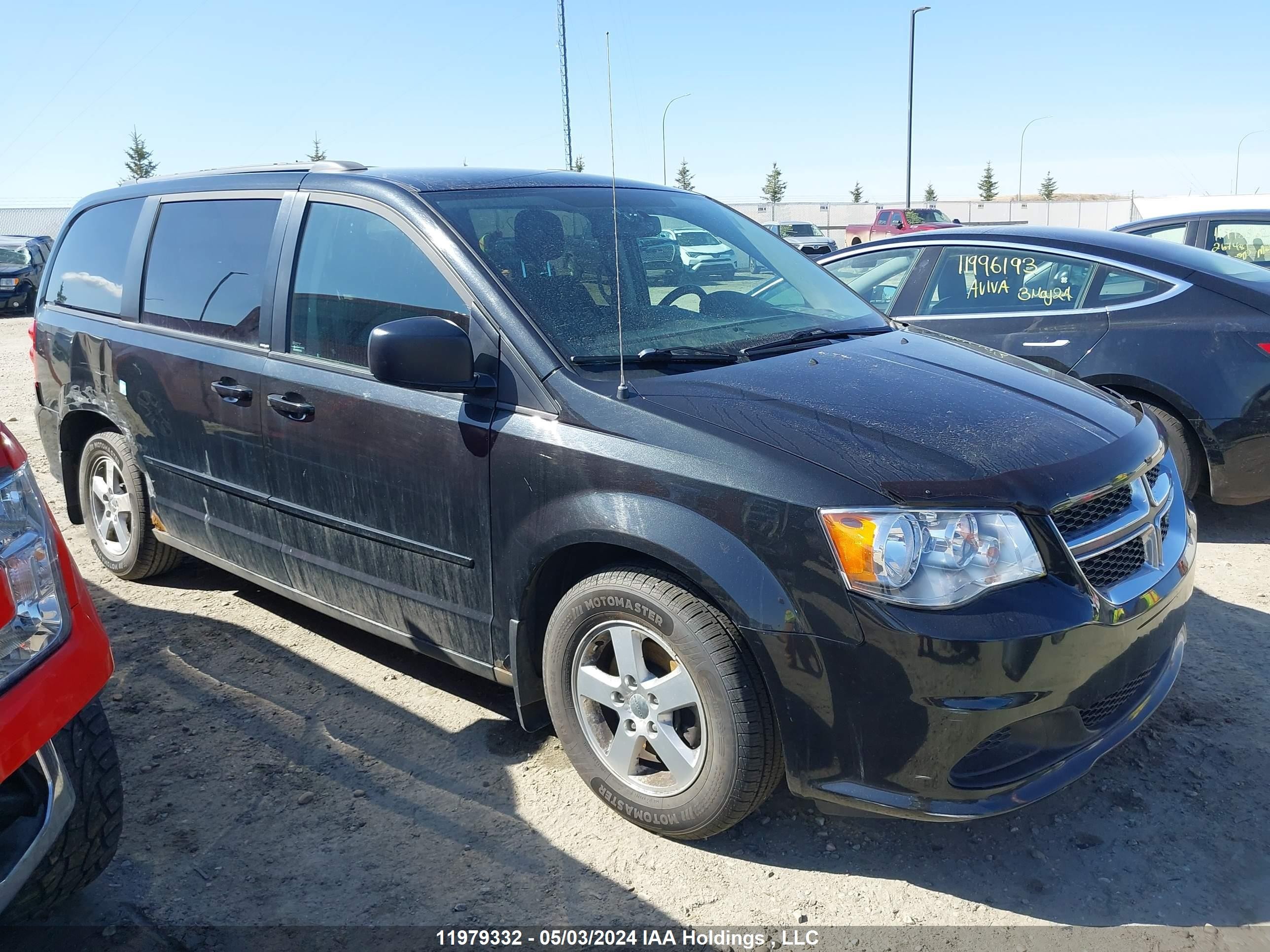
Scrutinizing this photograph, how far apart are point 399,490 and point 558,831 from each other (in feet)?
3.83

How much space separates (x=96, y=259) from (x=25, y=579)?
3.20 metres

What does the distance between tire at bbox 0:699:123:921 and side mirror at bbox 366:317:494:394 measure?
115 cm

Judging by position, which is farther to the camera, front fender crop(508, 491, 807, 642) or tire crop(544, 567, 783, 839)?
tire crop(544, 567, 783, 839)

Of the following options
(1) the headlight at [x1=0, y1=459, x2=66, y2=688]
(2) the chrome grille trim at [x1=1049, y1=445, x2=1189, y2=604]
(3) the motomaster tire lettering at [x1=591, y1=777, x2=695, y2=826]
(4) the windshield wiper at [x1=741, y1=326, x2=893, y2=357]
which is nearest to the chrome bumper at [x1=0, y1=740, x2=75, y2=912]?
(1) the headlight at [x1=0, y1=459, x2=66, y2=688]

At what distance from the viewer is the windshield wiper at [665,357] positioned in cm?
300

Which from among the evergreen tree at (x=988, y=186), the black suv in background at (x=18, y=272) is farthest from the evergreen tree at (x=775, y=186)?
the black suv in background at (x=18, y=272)

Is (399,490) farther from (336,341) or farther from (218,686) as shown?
(218,686)

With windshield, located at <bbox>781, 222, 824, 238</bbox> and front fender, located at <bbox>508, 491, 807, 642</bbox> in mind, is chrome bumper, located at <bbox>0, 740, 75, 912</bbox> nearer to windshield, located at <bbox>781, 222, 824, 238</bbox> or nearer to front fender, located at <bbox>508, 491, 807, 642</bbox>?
front fender, located at <bbox>508, 491, 807, 642</bbox>

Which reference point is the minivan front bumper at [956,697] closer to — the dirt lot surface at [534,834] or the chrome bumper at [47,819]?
the dirt lot surface at [534,834]

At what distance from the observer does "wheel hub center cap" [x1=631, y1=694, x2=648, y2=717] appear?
284 cm

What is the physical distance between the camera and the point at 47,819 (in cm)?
222

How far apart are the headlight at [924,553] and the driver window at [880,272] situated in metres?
3.84

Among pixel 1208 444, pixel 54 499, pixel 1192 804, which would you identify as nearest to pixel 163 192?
pixel 54 499

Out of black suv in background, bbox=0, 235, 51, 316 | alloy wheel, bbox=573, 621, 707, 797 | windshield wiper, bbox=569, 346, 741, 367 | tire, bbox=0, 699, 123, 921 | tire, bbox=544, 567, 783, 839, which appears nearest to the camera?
tire, bbox=0, 699, 123, 921
